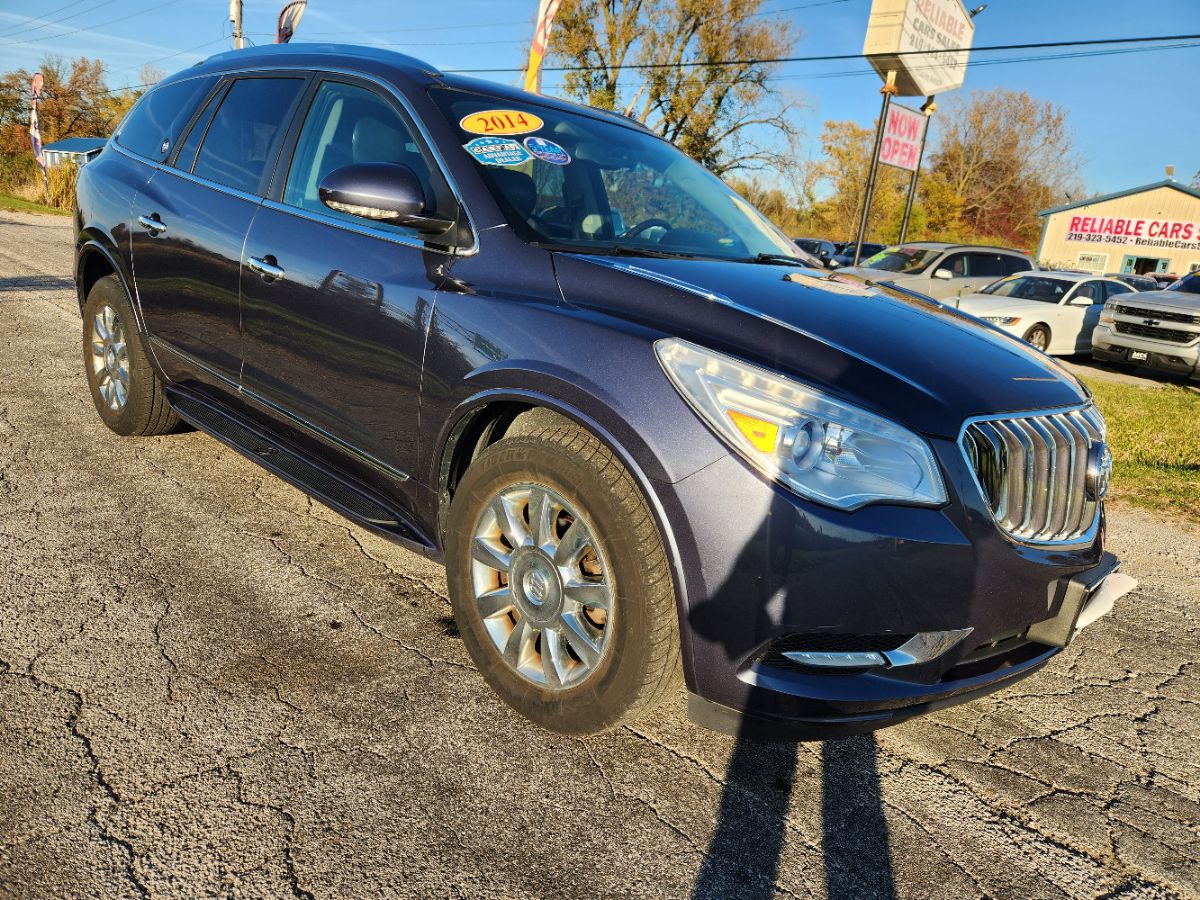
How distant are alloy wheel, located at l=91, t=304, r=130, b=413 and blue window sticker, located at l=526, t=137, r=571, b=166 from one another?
2.52 m

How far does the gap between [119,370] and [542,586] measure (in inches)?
127

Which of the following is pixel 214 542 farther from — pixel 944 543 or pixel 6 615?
pixel 944 543

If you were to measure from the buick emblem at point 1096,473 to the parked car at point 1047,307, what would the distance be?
11.2 metres

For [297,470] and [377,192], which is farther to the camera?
[297,470]

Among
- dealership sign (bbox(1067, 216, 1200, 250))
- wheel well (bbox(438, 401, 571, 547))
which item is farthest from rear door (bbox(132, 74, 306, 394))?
dealership sign (bbox(1067, 216, 1200, 250))

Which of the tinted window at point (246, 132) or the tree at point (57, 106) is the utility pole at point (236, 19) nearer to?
the tree at point (57, 106)

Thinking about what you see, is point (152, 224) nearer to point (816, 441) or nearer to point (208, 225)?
point (208, 225)

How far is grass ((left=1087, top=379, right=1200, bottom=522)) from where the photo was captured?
5.62 metres

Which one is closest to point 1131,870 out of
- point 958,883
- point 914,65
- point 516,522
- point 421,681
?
point 958,883

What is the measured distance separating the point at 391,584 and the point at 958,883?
2.15 m

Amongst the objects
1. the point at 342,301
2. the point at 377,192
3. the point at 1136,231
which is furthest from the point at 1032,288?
the point at 1136,231

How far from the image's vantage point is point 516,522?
97.5 inches

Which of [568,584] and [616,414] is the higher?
[616,414]

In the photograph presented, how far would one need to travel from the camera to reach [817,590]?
6.44 ft
